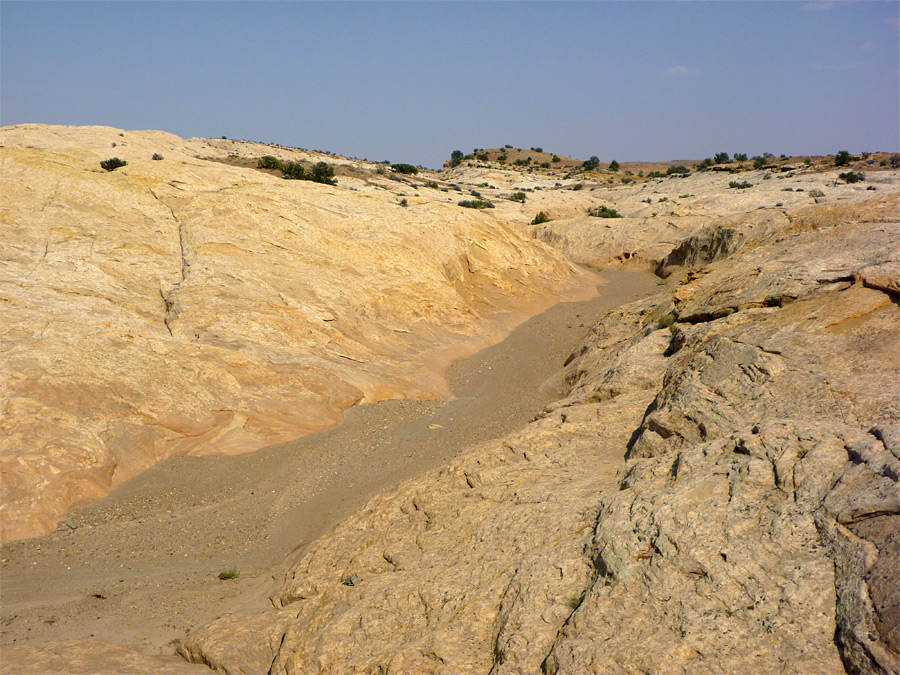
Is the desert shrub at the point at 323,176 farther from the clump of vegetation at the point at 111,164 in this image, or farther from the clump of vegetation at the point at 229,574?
the clump of vegetation at the point at 229,574

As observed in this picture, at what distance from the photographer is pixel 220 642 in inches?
234

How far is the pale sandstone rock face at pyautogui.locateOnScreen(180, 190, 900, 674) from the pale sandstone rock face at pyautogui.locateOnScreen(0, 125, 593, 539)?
4544 mm

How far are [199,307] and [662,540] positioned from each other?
37.5 feet

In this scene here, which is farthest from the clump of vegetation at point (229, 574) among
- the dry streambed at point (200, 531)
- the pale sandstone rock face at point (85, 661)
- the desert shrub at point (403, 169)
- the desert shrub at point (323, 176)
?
the desert shrub at point (403, 169)

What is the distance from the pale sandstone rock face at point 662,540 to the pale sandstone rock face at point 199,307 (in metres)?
4.54

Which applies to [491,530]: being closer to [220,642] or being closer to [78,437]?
[220,642]

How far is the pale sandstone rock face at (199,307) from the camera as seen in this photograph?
1004 centimetres

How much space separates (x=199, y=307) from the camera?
13773 millimetres

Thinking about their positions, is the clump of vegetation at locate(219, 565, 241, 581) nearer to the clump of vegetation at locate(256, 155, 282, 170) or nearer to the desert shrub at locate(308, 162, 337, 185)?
the desert shrub at locate(308, 162, 337, 185)

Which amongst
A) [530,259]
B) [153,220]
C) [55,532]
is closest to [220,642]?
[55,532]

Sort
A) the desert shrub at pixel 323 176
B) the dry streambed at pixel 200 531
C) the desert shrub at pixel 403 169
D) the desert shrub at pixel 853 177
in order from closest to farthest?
the dry streambed at pixel 200 531, the desert shrub at pixel 323 176, the desert shrub at pixel 853 177, the desert shrub at pixel 403 169

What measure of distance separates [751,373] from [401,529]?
4.26 meters

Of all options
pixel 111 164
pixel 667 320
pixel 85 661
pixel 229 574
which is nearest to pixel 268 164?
pixel 111 164

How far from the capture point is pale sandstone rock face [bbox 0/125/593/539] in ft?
32.9
